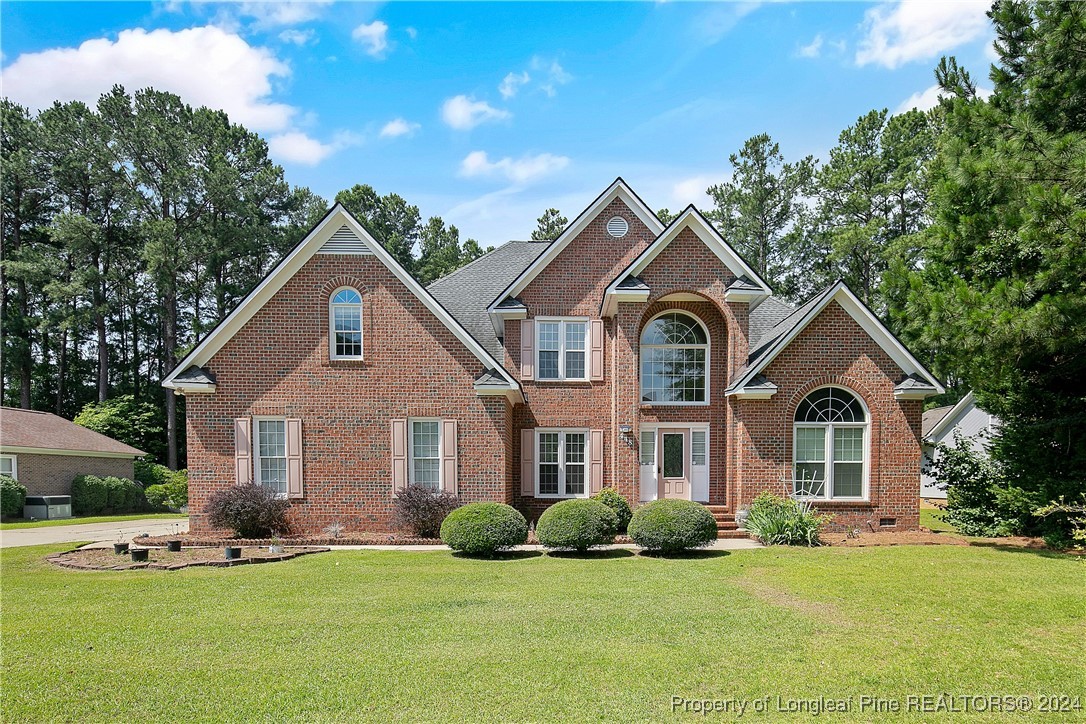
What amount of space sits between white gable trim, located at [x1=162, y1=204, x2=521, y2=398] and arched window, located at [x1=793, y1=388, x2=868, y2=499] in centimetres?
746

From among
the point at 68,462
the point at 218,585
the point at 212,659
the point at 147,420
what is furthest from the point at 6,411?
the point at 212,659

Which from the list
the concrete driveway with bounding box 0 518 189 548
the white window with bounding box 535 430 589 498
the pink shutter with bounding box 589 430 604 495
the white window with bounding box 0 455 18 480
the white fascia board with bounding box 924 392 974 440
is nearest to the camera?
the concrete driveway with bounding box 0 518 189 548

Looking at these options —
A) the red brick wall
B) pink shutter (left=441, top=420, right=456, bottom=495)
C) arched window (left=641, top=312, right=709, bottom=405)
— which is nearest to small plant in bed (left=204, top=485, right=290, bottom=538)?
the red brick wall

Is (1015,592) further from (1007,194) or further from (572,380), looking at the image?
(572,380)

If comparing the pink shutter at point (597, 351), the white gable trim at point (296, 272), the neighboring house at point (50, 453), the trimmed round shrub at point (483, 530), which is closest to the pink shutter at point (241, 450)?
the white gable trim at point (296, 272)

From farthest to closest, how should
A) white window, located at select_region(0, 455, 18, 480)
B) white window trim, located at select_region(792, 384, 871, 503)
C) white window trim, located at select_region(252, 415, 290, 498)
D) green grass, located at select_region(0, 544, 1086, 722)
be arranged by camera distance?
white window, located at select_region(0, 455, 18, 480), white window trim, located at select_region(792, 384, 871, 503), white window trim, located at select_region(252, 415, 290, 498), green grass, located at select_region(0, 544, 1086, 722)

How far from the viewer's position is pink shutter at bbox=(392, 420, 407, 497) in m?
15.6

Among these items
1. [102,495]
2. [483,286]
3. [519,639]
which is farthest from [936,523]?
[102,495]

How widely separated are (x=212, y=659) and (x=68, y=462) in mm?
26564

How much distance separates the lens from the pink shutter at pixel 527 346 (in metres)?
17.7

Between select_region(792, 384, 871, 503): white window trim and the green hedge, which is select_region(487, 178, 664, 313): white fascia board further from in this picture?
the green hedge

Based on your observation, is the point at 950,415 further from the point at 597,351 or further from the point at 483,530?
the point at 483,530

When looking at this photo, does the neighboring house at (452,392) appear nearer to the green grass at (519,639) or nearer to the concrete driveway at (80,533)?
the concrete driveway at (80,533)

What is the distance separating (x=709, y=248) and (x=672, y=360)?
10.5ft
